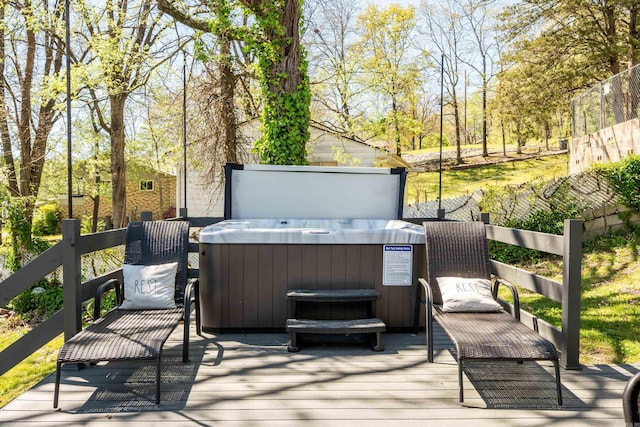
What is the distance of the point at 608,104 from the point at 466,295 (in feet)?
30.6

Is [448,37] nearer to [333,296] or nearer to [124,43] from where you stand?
[124,43]

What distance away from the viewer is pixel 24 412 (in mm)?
2389

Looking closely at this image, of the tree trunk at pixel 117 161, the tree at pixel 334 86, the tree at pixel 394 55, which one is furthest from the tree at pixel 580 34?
the tree trunk at pixel 117 161

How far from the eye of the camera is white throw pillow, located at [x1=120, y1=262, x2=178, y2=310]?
3303 millimetres

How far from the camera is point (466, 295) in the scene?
325cm

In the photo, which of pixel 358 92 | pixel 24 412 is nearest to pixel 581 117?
pixel 358 92

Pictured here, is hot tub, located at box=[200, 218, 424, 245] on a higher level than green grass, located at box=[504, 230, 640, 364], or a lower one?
higher

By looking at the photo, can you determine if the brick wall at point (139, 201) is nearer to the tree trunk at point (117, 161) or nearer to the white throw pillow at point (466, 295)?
the tree trunk at point (117, 161)

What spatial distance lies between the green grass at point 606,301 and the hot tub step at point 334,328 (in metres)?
1.52

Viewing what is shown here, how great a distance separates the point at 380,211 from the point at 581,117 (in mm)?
9246

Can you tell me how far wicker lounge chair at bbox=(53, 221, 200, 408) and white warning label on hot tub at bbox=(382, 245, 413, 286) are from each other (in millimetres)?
1494

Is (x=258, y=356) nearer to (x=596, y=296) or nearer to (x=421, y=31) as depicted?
(x=596, y=296)

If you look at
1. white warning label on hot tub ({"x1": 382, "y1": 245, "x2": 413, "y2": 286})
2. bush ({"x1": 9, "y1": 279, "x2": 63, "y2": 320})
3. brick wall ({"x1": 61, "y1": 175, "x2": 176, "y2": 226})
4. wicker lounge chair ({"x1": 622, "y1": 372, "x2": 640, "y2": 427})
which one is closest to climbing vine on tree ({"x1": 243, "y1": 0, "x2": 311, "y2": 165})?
white warning label on hot tub ({"x1": 382, "y1": 245, "x2": 413, "y2": 286})

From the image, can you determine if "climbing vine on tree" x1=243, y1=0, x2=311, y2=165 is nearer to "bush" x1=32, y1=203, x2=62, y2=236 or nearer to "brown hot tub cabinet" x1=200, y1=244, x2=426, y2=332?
"brown hot tub cabinet" x1=200, y1=244, x2=426, y2=332
